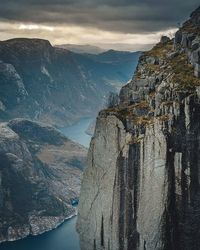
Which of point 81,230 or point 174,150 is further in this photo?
point 81,230

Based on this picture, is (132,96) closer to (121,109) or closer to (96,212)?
(121,109)

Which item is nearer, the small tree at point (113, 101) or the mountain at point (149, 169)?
the mountain at point (149, 169)

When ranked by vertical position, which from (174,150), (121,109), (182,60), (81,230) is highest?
(182,60)

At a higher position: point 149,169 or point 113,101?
point 113,101

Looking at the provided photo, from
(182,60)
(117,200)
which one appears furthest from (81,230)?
(182,60)

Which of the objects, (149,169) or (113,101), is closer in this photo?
(149,169)

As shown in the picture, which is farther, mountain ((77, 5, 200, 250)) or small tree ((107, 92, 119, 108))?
small tree ((107, 92, 119, 108))

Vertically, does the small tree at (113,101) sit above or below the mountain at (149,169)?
above

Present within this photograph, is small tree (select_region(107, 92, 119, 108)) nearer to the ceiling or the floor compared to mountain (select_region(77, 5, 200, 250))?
nearer to the ceiling
